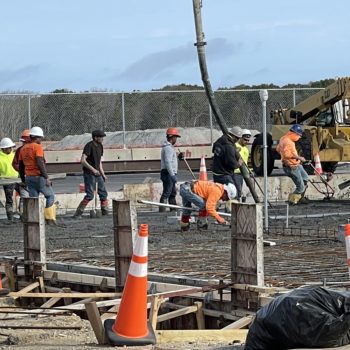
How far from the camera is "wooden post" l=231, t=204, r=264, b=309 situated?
1084 centimetres

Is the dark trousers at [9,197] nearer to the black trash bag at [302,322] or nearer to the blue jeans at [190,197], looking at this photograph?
the blue jeans at [190,197]

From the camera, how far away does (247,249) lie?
36.4ft

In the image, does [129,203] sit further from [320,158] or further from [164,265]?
[320,158]

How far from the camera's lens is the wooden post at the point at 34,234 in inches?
535

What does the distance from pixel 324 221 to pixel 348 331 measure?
11285 mm

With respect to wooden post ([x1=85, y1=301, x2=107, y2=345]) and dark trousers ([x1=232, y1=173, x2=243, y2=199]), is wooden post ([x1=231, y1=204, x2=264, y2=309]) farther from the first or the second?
dark trousers ([x1=232, y1=173, x2=243, y2=199])

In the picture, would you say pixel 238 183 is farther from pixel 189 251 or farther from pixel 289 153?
pixel 189 251

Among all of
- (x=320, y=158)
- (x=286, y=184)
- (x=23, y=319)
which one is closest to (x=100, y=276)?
(x=23, y=319)

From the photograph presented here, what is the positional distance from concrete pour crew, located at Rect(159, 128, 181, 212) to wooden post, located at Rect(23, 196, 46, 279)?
7438 mm

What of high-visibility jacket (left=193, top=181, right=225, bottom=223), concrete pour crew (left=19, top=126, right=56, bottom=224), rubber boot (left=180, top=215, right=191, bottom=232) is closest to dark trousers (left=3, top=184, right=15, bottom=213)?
concrete pour crew (left=19, top=126, right=56, bottom=224)

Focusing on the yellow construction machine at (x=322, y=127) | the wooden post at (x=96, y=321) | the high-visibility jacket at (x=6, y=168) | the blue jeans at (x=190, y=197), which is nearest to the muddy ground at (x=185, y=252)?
the wooden post at (x=96, y=321)

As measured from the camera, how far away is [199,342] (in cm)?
902

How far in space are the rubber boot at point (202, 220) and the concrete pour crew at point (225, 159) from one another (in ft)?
4.45

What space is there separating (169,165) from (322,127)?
9991mm
